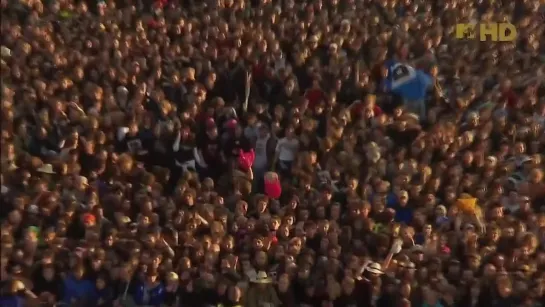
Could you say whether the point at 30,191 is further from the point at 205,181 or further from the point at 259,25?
the point at 259,25

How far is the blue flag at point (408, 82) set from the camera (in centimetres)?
416

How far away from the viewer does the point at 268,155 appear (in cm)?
A: 397

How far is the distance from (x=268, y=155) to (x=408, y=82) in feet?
3.33

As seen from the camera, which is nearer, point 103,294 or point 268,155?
point 103,294

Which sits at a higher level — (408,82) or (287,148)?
(408,82)

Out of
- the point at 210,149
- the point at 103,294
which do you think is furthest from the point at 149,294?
the point at 210,149

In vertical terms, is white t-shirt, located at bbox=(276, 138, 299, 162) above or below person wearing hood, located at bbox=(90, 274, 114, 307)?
above

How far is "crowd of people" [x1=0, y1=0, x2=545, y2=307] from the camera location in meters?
3.54

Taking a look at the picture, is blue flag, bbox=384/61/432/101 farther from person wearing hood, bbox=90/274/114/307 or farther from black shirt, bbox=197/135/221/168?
person wearing hood, bbox=90/274/114/307

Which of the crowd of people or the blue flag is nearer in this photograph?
the crowd of people

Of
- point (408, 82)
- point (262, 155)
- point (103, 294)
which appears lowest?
point (103, 294)

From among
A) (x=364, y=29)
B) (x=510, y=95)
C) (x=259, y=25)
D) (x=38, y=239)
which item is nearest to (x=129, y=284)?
(x=38, y=239)

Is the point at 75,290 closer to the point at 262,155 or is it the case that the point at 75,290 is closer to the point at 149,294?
the point at 149,294

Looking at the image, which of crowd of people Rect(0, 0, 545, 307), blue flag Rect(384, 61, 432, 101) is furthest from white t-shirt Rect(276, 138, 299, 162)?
blue flag Rect(384, 61, 432, 101)
